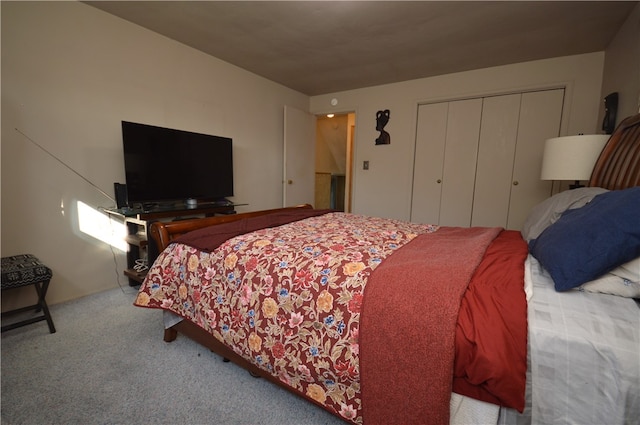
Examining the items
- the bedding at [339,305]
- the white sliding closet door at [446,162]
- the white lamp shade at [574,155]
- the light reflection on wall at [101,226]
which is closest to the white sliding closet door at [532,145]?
the white sliding closet door at [446,162]

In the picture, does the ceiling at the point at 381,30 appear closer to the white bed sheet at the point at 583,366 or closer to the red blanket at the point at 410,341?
the red blanket at the point at 410,341

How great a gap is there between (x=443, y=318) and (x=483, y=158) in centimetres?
324

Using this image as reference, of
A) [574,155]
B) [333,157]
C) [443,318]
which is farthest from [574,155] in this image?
[333,157]

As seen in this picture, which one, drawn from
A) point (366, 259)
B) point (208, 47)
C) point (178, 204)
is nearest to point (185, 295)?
point (366, 259)

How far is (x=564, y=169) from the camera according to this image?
2.13 m

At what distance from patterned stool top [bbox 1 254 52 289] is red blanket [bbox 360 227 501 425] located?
2.10 meters

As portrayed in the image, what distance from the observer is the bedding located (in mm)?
852

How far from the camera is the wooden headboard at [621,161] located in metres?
1.52

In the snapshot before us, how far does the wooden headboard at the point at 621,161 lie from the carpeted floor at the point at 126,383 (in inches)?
79.0

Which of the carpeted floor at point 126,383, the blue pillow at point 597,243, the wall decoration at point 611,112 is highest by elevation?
the wall decoration at point 611,112

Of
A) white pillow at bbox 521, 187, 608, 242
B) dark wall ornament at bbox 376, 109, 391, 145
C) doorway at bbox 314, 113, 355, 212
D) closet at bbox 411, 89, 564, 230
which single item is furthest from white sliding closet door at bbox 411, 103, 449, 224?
white pillow at bbox 521, 187, 608, 242

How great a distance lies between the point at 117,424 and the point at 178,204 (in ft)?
6.50

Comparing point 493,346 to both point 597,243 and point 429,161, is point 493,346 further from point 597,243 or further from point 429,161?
point 429,161

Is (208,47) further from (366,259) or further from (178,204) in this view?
(366,259)
